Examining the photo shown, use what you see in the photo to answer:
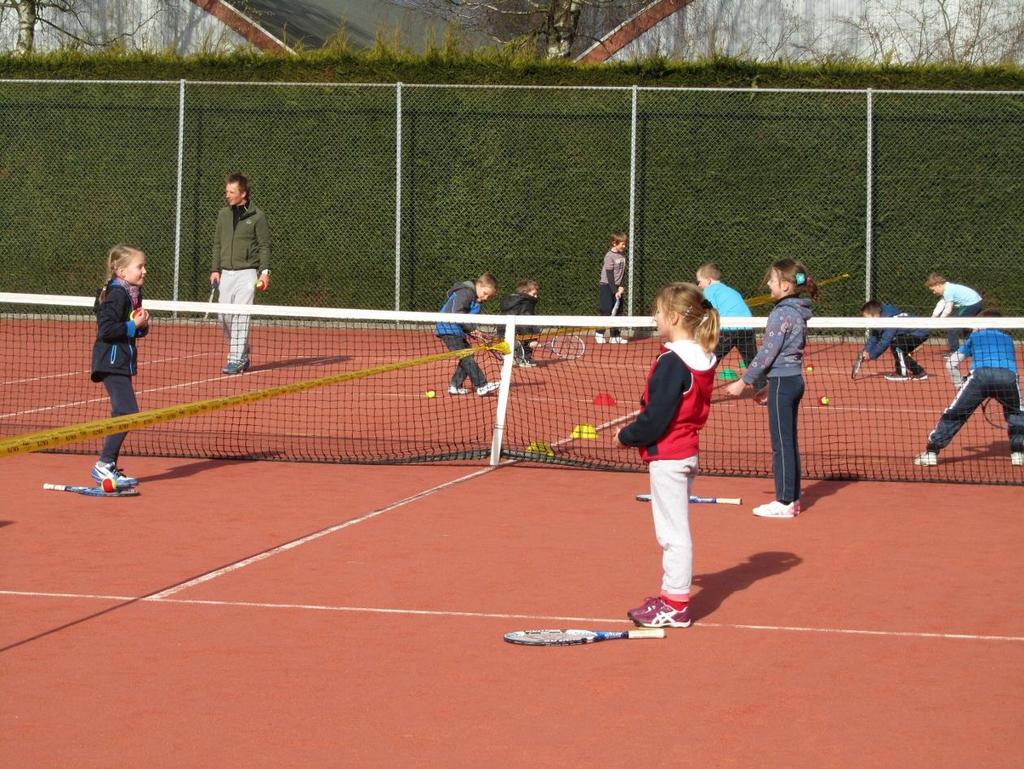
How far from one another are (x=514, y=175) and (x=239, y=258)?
5973mm

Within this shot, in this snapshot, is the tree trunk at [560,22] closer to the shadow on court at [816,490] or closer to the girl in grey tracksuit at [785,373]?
the shadow on court at [816,490]

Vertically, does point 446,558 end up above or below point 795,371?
below

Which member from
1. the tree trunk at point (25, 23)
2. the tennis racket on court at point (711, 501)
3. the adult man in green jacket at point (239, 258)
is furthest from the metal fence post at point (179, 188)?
the tennis racket on court at point (711, 501)

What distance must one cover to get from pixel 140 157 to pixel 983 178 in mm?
11980

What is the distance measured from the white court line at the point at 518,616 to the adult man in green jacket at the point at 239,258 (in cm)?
893

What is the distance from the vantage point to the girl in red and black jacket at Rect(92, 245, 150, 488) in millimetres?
8891

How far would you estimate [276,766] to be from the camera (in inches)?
173

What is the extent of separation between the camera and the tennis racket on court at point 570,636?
18.7 feet

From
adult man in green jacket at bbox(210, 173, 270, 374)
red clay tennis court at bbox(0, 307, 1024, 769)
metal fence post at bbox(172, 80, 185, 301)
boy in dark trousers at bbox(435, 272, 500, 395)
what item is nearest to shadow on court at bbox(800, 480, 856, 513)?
red clay tennis court at bbox(0, 307, 1024, 769)

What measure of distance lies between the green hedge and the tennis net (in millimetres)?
1032

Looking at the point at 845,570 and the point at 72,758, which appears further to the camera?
the point at 845,570

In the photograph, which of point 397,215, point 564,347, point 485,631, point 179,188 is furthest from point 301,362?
point 485,631

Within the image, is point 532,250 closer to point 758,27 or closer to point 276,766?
point 758,27

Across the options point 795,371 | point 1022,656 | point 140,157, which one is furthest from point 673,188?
point 1022,656
